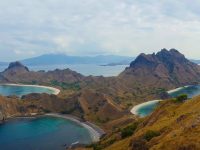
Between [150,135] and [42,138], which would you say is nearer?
[150,135]

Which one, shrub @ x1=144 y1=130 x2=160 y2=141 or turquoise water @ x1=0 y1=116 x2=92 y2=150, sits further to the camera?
turquoise water @ x1=0 y1=116 x2=92 y2=150

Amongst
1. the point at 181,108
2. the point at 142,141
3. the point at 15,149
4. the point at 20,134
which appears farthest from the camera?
the point at 20,134

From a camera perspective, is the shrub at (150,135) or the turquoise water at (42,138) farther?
the turquoise water at (42,138)

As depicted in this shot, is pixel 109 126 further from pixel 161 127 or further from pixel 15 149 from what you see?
pixel 161 127

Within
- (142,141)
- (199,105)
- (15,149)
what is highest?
(199,105)

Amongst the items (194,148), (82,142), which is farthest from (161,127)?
(82,142)

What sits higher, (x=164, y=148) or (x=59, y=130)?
(x=164, y=148)

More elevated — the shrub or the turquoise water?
the shrub

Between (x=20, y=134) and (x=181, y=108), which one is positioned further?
(x=20, y=134)

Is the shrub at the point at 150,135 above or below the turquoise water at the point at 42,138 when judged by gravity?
above

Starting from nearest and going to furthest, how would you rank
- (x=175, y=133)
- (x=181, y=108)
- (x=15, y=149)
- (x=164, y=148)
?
(x=164, y=148) < (x=175, y=133) < (x=181, y=108) < (x=15, y=149)

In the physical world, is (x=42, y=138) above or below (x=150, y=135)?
below
